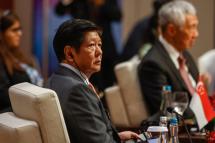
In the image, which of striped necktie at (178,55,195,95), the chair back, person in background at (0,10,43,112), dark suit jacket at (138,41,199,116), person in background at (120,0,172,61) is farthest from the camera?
person in background at (120,0,172,61)

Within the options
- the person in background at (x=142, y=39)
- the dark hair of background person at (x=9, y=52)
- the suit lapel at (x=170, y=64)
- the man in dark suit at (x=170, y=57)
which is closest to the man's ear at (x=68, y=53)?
the man in dark suit at (x=170, y=57)

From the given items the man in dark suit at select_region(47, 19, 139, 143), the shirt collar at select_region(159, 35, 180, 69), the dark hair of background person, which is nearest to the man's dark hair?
the man in dark suit at select_region(47, 19, 139, 143)

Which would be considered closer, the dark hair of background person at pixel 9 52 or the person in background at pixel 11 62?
the person in background at pixel 11 62

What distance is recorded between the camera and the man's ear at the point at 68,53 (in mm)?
2959

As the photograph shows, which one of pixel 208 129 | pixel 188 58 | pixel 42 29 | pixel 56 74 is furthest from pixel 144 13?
pixel 56 74

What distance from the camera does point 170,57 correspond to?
439 centimetres

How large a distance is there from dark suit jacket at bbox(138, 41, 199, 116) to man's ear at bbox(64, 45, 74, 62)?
4.46 feet

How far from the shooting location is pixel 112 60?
6438mm

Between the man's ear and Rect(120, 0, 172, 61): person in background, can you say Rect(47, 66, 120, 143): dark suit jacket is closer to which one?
the man's ear

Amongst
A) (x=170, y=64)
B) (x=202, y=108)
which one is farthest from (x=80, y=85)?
(x=170, y=64)

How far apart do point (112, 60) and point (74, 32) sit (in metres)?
3.52

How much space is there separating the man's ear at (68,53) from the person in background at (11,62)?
1666mm

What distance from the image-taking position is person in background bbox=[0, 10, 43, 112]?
15.2 feet

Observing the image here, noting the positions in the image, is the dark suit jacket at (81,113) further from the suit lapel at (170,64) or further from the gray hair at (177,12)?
the gray hair at (177,12)
